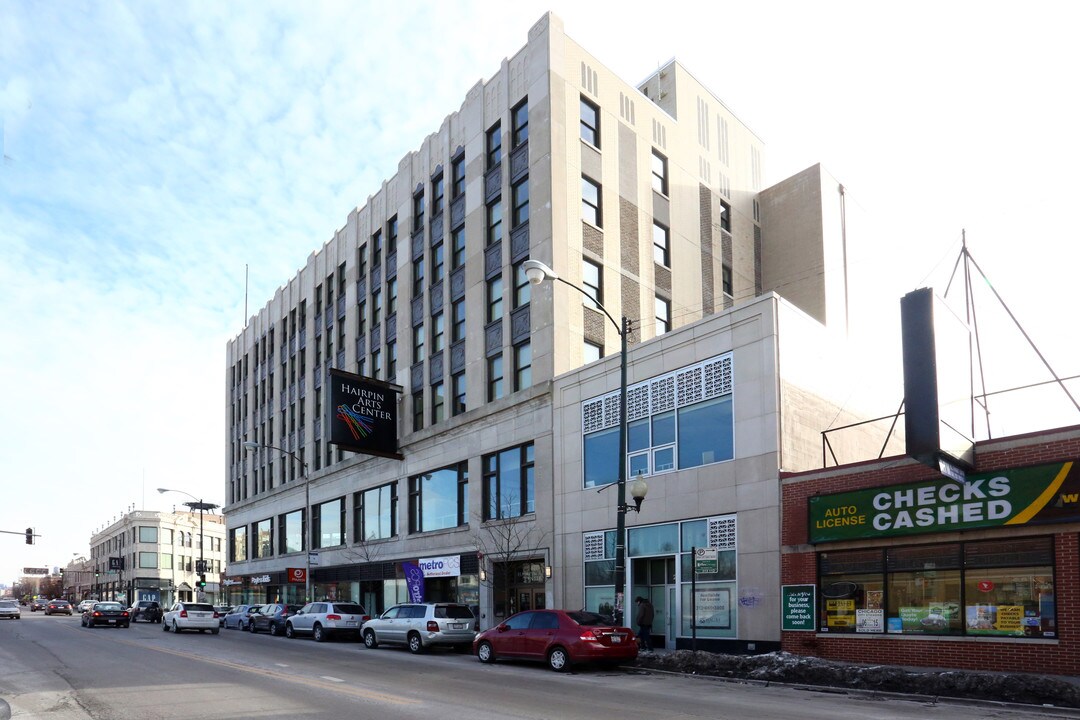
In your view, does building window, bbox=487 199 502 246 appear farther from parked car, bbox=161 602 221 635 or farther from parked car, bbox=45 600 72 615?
parked car, bbox=45 600 72 615

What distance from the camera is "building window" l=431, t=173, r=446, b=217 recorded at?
40.3 m

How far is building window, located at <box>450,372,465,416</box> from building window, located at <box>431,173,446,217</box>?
7712mm

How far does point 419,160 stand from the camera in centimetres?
4234

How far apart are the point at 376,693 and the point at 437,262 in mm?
26306

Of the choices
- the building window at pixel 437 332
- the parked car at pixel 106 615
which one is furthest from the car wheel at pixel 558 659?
the parked car at pixel 106 615

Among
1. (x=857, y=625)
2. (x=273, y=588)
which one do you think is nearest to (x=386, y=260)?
(x=273, y=588)

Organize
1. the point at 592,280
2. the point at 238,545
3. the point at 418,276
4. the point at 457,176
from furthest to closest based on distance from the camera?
the point at 238,545
the point at 418,276
the point at 457,176
the point at 592,280

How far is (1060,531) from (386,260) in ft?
109

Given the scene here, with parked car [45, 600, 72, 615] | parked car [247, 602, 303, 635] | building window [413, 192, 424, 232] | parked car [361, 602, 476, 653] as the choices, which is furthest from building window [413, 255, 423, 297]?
parked car [45, 600, 72, 615]

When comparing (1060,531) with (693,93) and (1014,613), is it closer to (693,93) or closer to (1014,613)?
(1014,613)

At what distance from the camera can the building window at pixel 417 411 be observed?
4034cm

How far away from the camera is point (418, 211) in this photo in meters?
42.5

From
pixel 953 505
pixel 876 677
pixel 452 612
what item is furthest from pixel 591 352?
pixel 876 677

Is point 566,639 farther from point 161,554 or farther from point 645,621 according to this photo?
point 161,554
